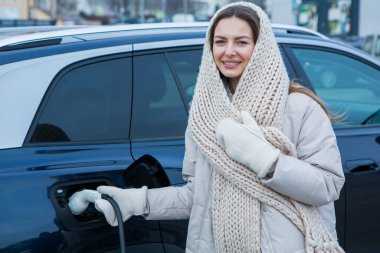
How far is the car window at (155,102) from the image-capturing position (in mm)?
2770

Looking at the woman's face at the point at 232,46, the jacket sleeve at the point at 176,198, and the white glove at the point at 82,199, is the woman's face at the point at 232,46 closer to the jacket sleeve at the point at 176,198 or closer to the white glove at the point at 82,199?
the jacket sleeve at the point at 176,198

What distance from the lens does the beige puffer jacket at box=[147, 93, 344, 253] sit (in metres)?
1.98

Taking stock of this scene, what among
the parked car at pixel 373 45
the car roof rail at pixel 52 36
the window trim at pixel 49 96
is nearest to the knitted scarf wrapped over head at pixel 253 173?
the window trim at pixel 49 96

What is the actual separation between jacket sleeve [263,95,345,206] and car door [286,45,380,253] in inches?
32.4

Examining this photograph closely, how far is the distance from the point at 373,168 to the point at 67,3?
70513mm

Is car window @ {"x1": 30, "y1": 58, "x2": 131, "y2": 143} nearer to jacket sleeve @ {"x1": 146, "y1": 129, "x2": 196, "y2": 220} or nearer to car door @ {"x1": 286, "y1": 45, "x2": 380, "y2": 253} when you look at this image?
jacket sleeve @ {"x1": 146, "y1": 129, "x2": 196, "y2": 220}

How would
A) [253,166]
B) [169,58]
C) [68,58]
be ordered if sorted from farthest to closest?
[169,58] → [68,58] → [253,166]

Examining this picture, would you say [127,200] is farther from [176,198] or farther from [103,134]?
[103,134]

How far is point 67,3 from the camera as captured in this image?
70.5 meters

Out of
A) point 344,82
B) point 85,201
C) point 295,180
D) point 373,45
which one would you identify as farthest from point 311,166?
point 373,45

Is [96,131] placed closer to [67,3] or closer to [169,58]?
[169,58]

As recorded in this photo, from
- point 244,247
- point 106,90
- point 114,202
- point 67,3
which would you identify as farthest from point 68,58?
point 67,3

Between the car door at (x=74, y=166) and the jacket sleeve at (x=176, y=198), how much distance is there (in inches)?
5.3

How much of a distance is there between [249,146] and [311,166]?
0.23 metres
